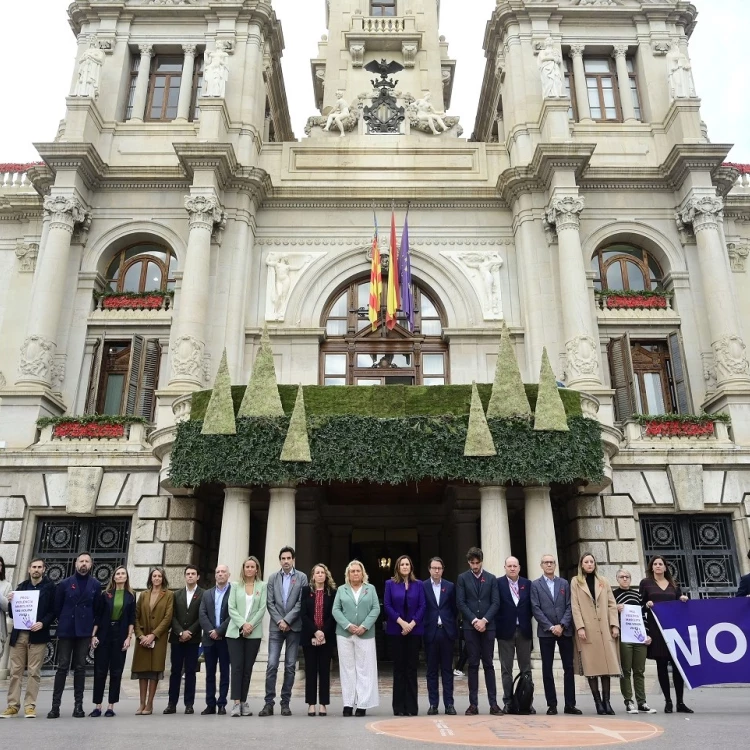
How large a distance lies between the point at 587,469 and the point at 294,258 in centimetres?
1231

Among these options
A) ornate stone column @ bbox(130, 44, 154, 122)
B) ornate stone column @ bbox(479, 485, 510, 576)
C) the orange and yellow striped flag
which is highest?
ornate stone column @ bbox(130, 44, 154, 122)

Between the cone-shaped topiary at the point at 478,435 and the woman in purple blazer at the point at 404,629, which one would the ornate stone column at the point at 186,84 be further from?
the woman in purple blazer at the point at 404,629

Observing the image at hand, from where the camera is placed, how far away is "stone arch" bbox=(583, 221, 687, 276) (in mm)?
24391

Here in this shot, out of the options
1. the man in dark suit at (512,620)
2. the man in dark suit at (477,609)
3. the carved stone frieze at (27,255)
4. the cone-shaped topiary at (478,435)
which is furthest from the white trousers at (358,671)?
the carved stone frieze at (27,255)

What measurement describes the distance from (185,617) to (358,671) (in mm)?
2639

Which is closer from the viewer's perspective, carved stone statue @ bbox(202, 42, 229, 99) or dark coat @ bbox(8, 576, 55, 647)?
dark coat @ bbox(8, 576, 55, 647)

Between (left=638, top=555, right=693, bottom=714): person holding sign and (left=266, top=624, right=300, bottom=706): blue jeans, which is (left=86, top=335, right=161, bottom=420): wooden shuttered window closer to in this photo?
(left=266, top=624, right=300, bottom=706): blue jeans

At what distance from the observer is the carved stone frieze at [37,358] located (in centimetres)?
2170

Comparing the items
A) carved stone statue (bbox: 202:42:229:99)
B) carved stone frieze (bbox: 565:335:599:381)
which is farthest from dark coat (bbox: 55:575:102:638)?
carved stone statue (bbox: 202:42:229:99)

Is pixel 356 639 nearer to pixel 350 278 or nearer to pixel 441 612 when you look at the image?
pixel 441 612

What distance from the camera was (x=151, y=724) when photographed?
9.02 metres

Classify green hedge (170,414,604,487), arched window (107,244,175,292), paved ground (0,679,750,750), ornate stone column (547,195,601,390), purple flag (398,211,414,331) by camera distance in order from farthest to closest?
arched window (107,244,175,292), purple flag (398,211,414,331), ornate stone column (547,195,601,390), green hedge (170,414,604,487), paved ground (0,679,750,750)

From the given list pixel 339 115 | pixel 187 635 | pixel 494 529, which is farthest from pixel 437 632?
pixel 339 115

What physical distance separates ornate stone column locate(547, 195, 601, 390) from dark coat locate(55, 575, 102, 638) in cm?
1460
